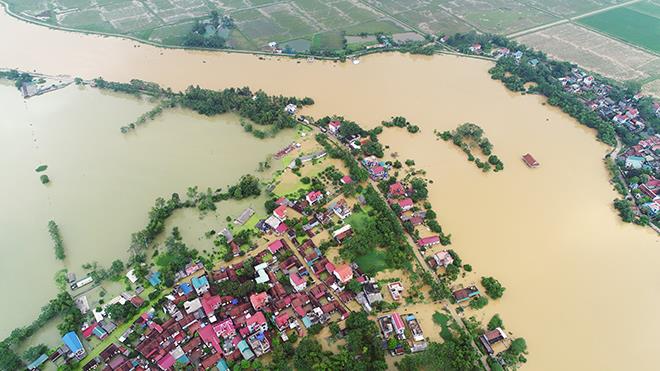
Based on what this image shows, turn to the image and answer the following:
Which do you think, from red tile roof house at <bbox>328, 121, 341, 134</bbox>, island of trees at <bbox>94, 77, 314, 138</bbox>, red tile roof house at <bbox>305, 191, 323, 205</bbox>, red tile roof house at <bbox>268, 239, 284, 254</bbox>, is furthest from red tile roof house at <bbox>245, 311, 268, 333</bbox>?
red tile roof house at <bbox>328, 121, 341, 134</bbox>

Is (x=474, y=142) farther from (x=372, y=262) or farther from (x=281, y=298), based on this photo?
(x=281, y=298)

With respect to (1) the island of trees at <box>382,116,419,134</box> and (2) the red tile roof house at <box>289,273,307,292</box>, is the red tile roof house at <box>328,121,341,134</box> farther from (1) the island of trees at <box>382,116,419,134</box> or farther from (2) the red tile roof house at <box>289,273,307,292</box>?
(2) the red tile roof house at <box>289,273,307,292</box>

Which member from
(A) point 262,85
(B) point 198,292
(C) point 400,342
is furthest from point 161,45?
(C) point 400,342

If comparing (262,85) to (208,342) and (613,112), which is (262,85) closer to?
(208,342)

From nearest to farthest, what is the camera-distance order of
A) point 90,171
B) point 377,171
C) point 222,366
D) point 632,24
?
point 222,366 < point 377,171 < point 90,171 < point 632,24

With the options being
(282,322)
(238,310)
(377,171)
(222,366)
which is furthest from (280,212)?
(222,366)

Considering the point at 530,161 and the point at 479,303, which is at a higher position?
the point at 530,161

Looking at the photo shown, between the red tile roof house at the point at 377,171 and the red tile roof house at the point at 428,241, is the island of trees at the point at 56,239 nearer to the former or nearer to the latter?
the red tile roof house at the point at 377,171
